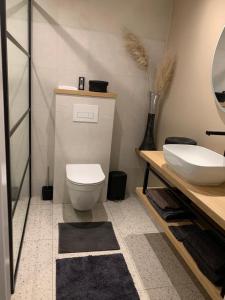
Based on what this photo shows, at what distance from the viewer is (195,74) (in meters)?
2.11

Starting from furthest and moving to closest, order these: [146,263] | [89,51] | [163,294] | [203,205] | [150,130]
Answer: [150,130] < [89,51] < [146,263] < [163,294] < [203,205]

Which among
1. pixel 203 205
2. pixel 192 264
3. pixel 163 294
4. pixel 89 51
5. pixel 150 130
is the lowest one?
pixel 163 294

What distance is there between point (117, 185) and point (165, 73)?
1.37 m

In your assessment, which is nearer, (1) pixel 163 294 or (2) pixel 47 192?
(1) pixel 163 294

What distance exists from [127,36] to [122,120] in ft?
2.99

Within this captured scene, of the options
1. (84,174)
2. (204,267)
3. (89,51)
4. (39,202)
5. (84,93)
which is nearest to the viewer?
(204,267)

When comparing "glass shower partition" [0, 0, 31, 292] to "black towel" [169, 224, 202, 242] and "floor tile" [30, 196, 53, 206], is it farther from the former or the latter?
"black towel" [169, 224, 202, 242]

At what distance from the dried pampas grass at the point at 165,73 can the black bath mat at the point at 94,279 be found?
69.7 inches

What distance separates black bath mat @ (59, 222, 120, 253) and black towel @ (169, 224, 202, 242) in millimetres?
618

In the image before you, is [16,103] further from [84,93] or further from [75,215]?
[75,215]

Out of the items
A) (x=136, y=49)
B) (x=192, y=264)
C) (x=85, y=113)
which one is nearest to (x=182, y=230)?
(x=192, y=264)

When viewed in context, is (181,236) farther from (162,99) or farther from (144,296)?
(162,99)

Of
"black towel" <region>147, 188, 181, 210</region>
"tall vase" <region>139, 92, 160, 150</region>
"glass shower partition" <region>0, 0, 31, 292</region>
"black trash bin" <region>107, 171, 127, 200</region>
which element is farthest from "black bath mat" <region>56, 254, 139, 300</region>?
"tall vase" <region>139, 92, 160, 150</region>

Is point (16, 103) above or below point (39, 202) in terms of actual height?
above
